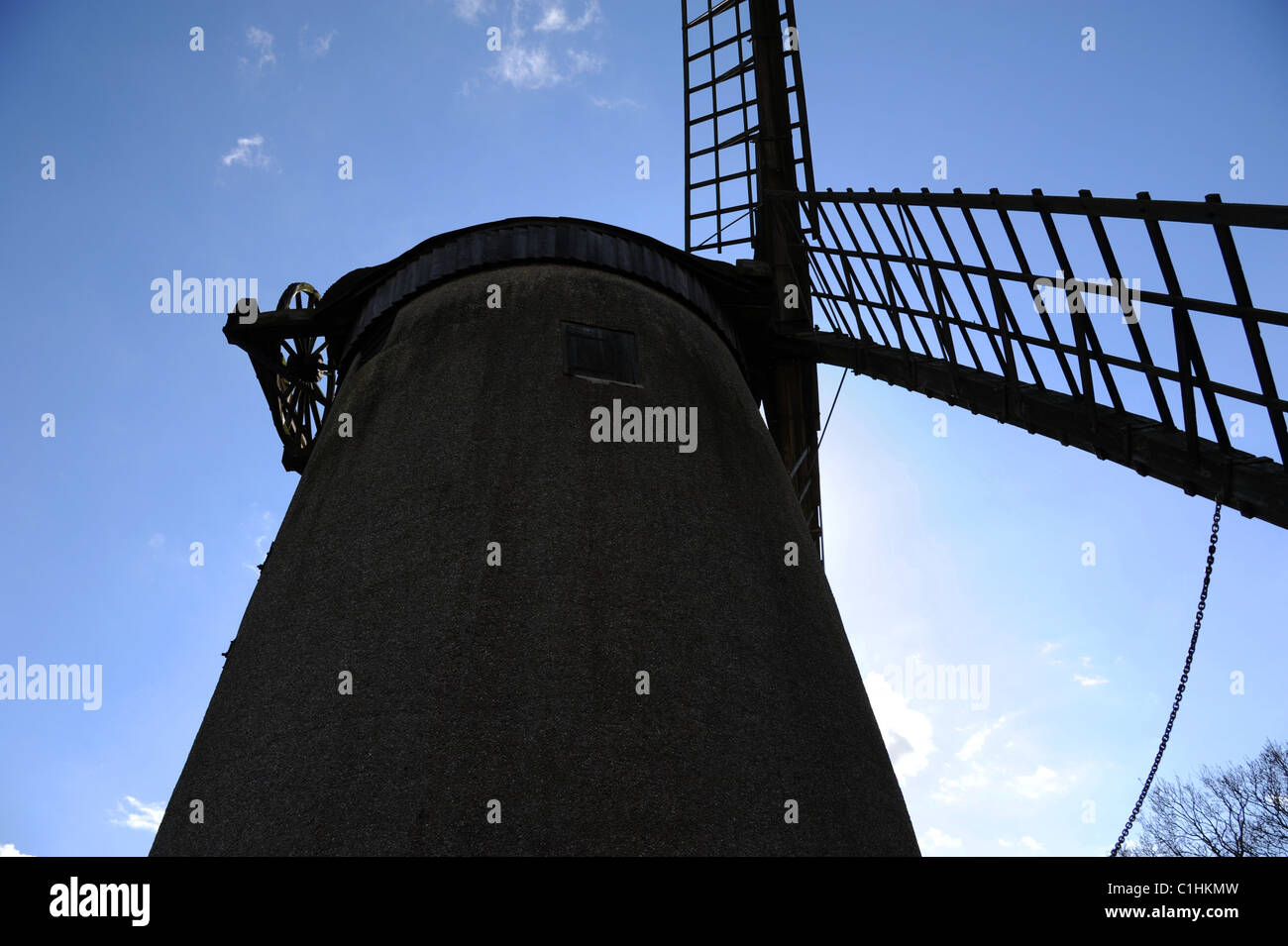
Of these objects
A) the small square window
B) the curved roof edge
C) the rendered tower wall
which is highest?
the curved roof edge

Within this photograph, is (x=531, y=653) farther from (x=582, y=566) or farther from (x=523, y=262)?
(x=523, y=262)

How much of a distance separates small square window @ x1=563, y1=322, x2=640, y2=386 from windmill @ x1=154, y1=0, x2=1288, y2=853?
0.04m

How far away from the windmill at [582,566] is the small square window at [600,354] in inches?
1.4

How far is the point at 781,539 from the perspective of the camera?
6.17 meters

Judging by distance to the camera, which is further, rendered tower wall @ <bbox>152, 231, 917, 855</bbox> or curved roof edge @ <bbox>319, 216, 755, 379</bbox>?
curved roof edge @ <bbox>319, 216, 755, 379</bbox>

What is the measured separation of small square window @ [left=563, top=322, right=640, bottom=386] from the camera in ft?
21.7

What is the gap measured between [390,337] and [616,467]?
2889 mm

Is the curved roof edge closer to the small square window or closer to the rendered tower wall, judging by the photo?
the small square window

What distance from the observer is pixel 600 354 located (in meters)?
6.81

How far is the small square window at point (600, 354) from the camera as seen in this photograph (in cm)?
660

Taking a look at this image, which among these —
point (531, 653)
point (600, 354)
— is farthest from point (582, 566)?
point (600, 354)

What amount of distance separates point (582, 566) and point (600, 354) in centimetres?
216

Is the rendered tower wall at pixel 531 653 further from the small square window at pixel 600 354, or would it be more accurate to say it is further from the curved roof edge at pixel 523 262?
the curved roof edge at pixel 523 262
